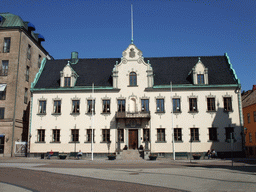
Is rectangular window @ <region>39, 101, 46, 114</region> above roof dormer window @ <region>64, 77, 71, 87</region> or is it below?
below

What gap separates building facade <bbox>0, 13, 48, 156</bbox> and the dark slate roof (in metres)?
3.88

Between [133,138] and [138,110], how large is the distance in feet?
13.7

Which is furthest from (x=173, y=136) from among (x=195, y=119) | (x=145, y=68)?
(x=145, y=68)

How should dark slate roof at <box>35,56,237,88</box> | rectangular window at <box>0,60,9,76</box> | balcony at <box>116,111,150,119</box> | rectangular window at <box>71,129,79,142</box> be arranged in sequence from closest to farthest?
1. balcony at <box>116,111,150,119</box>
2. rectangular window at <box>71,129,79,142</box>
3. dark slate roof at <box>35,56,237,88</box>
4. rectangular window at <box>0,60,9,76</box>

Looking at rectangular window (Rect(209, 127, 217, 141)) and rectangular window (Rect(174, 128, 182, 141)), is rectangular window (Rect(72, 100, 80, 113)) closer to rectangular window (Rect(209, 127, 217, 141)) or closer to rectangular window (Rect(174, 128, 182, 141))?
rectangular window (Rect(174, 128, 182, 141))

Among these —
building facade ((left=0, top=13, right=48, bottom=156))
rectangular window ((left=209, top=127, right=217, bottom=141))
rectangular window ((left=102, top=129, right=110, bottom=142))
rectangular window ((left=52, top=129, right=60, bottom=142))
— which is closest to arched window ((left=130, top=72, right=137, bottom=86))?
rectangular window ((left=102, top=129, right=110, bottom=142))

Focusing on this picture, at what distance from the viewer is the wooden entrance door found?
37.6m

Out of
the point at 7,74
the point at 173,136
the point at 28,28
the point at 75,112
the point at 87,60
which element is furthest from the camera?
the point at 28,28

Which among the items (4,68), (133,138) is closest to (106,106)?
(133,138)

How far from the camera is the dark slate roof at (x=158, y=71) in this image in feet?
130

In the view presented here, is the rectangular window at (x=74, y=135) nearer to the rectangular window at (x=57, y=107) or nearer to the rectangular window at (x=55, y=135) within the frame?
the rectangular window at (x=55, y=135)

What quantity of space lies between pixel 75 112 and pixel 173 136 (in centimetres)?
1500

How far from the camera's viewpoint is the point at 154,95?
38.4 m

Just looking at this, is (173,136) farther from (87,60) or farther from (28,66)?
(28,66)
